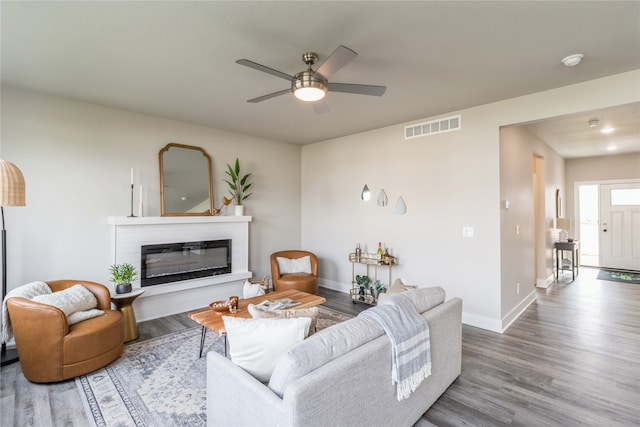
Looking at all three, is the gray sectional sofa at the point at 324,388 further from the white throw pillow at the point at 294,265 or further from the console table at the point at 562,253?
the console table at the point at 562,253

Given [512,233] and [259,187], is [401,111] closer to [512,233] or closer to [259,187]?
[512,233]

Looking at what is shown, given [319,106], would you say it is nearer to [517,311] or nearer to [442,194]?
[442,194]

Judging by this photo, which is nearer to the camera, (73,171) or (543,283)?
(73,171)

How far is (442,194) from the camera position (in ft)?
13.6

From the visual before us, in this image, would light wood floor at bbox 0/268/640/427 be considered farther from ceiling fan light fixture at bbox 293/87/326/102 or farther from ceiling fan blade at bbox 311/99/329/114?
Answer: ceiling fan blade at bbox 311/99/329/114

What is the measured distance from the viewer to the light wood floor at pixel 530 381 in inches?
84.5

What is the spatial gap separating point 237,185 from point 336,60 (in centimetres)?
338

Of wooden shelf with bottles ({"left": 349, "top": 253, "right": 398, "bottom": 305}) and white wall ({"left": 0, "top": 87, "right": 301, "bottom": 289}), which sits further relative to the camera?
wooden shelf with bottles ({"left": 349, "top": 253, "right": 398, "bottom": 305})

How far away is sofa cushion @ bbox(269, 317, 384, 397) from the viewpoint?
4.67 feet

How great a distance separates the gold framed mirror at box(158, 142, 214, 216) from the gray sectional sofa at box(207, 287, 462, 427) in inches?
123

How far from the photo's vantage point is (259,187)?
5402 millimetres

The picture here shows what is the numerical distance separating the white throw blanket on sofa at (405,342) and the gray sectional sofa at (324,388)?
0.05 m

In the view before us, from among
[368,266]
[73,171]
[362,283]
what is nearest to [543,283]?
[368,266]

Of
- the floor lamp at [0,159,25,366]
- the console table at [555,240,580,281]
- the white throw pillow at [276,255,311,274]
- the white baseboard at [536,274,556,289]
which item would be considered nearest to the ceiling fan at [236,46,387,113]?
the floor lamp at [0,159,25,366]
